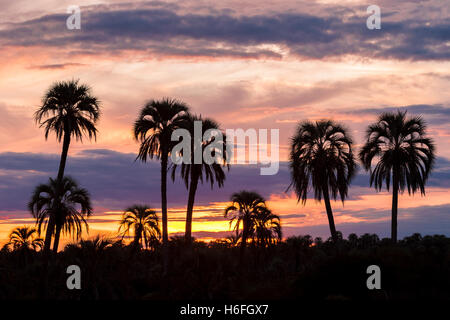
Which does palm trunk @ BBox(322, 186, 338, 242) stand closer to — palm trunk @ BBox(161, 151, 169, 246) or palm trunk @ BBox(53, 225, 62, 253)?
palm trunk @ BBox(161, 151, 169, 246)

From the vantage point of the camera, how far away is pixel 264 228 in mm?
60594

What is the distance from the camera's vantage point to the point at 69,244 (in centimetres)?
4491

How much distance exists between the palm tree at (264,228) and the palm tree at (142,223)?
411 inches

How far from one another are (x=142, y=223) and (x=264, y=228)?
501 inches

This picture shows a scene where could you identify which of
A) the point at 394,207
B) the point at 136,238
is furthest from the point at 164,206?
the point at 394,207

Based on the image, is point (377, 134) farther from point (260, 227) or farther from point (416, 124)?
point (260, 227)

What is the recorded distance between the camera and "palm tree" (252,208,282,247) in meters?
60.3

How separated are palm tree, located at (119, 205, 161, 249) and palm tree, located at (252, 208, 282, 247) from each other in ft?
34.2

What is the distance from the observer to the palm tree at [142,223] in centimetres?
6381

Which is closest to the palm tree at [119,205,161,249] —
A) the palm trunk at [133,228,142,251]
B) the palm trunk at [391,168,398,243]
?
the palm trunk at [133,228,142,251]

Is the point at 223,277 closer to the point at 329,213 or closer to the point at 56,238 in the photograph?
the point at 329,213

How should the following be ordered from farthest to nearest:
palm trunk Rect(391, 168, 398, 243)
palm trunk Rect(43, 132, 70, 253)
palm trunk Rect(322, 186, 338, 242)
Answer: palm trunk Rect(391, 168, 398, 243) < palm trunk Rect(322, 186, 338, 242) < palm trunk Rect(43, 132, 70, 253)

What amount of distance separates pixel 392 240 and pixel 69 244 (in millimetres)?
32784

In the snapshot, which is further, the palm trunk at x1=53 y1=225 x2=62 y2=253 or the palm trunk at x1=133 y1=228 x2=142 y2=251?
the palm trunk at x1=133 y1=228 x2=142 y2=251
